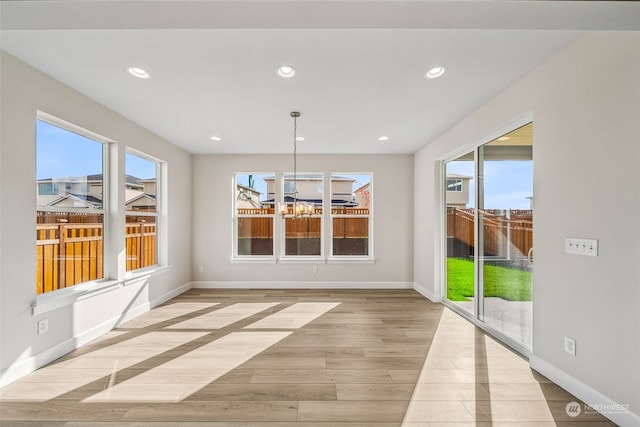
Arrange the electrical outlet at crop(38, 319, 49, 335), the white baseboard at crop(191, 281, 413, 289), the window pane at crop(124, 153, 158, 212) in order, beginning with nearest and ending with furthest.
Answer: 1. the electrical outlet at crop(38, 319, 49, 335)
2. the window pane at crop(124, 153, 158, 212)
3. the white baseboard at crop(191, 281, 413, 289)

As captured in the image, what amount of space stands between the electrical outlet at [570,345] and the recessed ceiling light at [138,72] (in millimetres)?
4078

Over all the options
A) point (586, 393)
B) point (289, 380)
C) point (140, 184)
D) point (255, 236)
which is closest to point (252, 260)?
point (255, 236)

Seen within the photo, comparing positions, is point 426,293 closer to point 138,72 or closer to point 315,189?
point 315,189

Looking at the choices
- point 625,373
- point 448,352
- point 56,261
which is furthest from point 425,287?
point 56,261

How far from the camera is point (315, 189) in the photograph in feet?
17.7

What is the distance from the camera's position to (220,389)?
2.12 meters

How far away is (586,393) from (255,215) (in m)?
4.84

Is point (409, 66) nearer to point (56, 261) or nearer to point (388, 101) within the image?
point (388, 101)

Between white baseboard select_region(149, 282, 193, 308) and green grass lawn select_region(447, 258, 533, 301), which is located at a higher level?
green grass lawn select_region(447, 258, 533, 301)

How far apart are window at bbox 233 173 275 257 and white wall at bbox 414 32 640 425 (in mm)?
4113

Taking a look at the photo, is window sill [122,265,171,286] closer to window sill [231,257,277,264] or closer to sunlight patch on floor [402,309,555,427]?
window sill [231,257,277,264]

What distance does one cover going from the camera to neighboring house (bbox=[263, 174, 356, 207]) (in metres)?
5.38

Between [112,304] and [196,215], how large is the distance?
7.40ft

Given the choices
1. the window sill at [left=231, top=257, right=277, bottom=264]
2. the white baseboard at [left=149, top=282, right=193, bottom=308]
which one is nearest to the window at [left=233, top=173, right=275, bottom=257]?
the window sill at [left=231, top=257, right=277, bottom=264]
